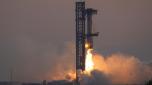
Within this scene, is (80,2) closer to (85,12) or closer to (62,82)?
(85,12)

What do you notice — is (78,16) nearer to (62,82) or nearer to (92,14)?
(92,14)

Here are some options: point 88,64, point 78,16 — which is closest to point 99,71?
point 88,64

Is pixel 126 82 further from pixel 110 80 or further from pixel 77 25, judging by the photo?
pixel 77 25

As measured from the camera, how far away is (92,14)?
15750 centimetres

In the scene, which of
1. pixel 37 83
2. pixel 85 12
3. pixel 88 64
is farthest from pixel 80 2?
pixel 37 83

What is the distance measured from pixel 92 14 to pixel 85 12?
3.13m

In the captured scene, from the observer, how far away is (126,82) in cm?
15900

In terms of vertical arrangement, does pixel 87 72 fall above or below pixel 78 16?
below

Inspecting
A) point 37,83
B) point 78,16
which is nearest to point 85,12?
point 78,16

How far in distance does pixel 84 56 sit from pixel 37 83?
1974 centimetres

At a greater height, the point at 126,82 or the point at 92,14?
the point at 92,14

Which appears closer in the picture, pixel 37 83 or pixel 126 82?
pixel 126 82

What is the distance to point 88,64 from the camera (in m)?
159

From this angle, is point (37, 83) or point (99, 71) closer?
point (99, 71)
